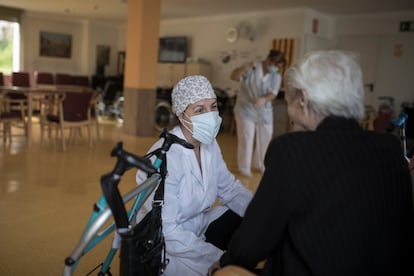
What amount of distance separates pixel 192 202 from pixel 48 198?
7.12 ft


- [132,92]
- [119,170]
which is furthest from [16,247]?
[132,92]

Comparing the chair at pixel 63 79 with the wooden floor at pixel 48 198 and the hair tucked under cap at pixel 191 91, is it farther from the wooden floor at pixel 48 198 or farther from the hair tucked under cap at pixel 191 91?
the hair tucked under cap at pixel 191 91

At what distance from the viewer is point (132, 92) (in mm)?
7062

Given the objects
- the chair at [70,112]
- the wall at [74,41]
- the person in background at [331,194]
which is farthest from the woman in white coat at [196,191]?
the wall at [74,41]

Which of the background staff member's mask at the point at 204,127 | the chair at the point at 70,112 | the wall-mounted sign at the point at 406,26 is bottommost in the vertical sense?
the chair at the point at 70,112

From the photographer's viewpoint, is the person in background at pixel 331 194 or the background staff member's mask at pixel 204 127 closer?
the person in background at pixel 331 194

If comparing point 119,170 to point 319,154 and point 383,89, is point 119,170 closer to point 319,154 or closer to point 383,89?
point 319,154

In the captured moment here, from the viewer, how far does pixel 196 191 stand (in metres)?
1.78

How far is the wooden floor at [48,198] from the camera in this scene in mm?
2389

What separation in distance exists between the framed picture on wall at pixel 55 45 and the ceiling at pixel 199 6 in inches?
34.8

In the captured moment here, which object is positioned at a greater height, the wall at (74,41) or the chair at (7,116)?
the wall at (74,41)

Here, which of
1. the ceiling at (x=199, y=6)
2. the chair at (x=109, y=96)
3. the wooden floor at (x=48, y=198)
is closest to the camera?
the wooden floor at (x=48, y=198)

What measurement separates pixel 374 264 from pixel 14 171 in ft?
13.5

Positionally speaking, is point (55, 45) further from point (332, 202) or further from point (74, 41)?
point (332, 202)
